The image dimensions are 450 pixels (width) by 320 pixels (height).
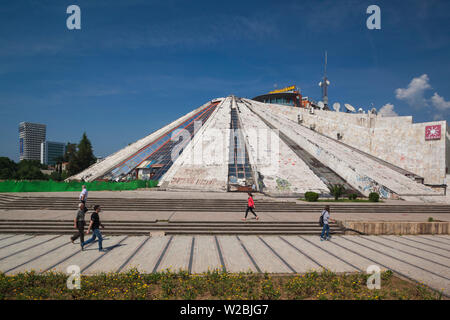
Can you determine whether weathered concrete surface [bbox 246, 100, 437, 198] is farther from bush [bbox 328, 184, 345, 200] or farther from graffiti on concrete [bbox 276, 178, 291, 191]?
graffiti on concrete [bbox 276, 178, 291, 191]

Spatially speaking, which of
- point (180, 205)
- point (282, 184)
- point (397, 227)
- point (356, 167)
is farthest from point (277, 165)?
point (397, 227)

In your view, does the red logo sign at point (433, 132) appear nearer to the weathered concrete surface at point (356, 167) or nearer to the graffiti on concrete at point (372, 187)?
the weathered concrete surface at point (356, 167)

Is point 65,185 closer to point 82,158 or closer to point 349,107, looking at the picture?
point 82,158

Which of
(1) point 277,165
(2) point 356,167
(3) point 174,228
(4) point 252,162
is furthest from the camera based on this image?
(2) point 356,167

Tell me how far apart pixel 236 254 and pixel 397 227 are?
24.7 feet

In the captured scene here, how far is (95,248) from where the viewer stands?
7695 mm

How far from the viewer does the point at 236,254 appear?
737cm

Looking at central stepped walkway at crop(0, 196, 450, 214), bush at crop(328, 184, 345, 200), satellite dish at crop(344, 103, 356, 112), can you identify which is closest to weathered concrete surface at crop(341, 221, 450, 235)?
central stepped walkway at crop(0, 196, 450, 214)

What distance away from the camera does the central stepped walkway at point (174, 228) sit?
371 inches

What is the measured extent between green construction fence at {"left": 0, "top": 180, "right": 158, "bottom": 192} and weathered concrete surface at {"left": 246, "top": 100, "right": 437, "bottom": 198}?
50.5ft

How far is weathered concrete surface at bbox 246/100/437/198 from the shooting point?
1905 cm

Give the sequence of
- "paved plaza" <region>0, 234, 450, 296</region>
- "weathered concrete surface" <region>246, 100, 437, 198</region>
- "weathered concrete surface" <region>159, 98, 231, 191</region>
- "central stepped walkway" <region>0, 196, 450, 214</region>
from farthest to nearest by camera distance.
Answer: "weathered concrete surface" <region>159, 98, 231, 191</region>, "weathered concrete surface" <region>246, 100, 437, 198</region>, "central stepped walkway" <region>0, 196, 450, 214</region>, "paved plaza" <region>0, 234, 450, 296</region>
